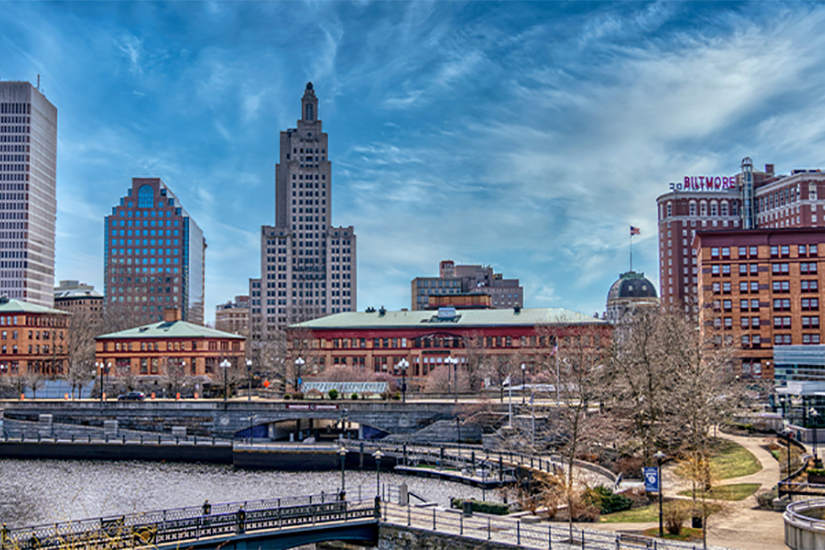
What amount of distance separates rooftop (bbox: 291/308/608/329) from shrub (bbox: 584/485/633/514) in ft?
224

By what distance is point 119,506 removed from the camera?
51.5m

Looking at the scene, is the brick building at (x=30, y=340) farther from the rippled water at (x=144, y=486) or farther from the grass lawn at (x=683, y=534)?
the grass lawn at (x=683, y=534)

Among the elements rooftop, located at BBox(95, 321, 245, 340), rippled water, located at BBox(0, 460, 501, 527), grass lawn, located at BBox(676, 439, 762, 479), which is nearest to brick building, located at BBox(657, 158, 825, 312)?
rooftop, located at BBox(95, 321, 245, 340)

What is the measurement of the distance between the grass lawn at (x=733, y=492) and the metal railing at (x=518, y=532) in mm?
8223

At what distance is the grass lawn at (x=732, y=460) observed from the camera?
48.3 meters

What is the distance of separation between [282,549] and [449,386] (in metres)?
60.5

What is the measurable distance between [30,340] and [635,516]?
383ft

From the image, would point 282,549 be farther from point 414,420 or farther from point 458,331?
point 458,331

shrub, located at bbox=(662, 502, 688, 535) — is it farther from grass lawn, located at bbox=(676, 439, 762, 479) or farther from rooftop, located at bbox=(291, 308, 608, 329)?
rooftop, located at bbox=(291, 308, 608, 329)

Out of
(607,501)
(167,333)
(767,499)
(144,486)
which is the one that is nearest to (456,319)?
(167,333)

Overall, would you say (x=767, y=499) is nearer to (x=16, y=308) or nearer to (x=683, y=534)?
(x=683, y=534)

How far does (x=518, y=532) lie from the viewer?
32.3 metres

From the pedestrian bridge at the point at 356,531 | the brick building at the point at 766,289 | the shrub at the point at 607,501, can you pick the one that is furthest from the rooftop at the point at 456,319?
the pedestrian bridge at the point at 356,531

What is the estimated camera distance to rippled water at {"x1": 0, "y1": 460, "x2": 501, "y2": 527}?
169ft
